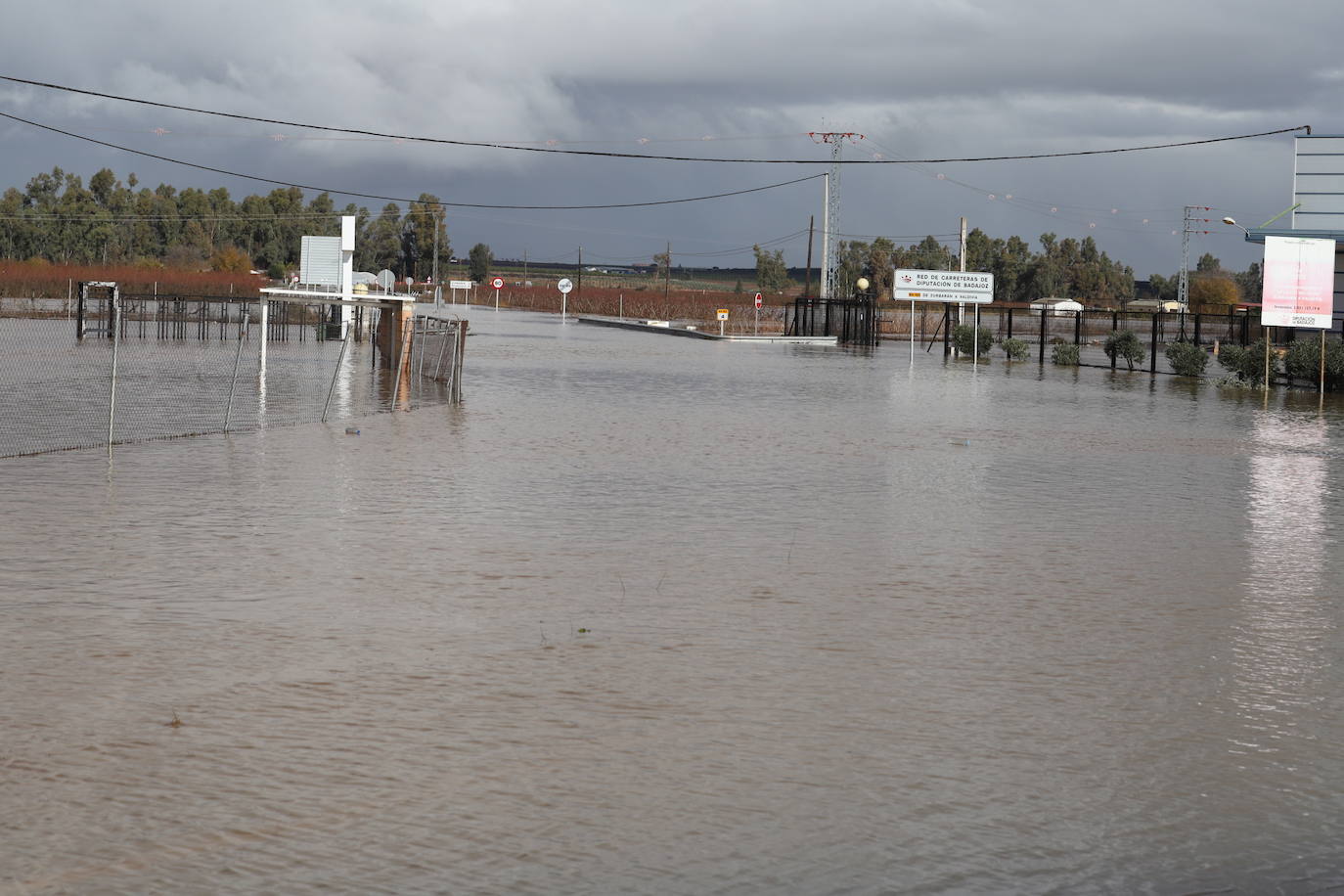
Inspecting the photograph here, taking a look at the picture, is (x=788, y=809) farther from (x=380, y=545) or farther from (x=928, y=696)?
(x=380, y=545)

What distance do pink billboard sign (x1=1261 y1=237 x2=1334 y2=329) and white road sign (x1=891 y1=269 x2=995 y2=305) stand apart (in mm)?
18286

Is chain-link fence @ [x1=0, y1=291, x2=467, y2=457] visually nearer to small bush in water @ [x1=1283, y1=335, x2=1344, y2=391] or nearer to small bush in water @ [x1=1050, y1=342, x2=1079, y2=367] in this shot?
small bush in water @ [x1=1283, y1=335, x2=1344, y2=391]

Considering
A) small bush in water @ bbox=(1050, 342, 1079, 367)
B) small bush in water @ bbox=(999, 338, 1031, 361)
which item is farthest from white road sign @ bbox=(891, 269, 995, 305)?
small bush in water @ bbox=(1050, 342, 1079, 367)

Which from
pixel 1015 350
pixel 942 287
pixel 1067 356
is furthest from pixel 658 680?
pixel 942 287

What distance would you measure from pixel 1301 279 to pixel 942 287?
1989 centimetres

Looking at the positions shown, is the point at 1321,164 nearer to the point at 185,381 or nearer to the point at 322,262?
the point at 322,262

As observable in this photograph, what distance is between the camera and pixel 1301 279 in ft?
118

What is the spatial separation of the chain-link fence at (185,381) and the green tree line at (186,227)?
231ft

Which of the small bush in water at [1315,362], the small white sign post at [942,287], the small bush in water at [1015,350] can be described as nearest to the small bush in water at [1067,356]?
the small bush in water at [1015,350]

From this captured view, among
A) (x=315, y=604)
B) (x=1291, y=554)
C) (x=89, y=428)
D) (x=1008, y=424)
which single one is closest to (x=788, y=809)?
(x=315, y=604)

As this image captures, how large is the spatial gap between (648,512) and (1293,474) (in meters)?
9.03

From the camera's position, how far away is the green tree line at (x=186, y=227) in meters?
133

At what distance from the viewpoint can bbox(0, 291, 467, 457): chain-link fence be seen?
68.6 feet

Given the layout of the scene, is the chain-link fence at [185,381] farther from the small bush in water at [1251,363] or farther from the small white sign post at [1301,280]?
the small bush in water at [1251,363]
